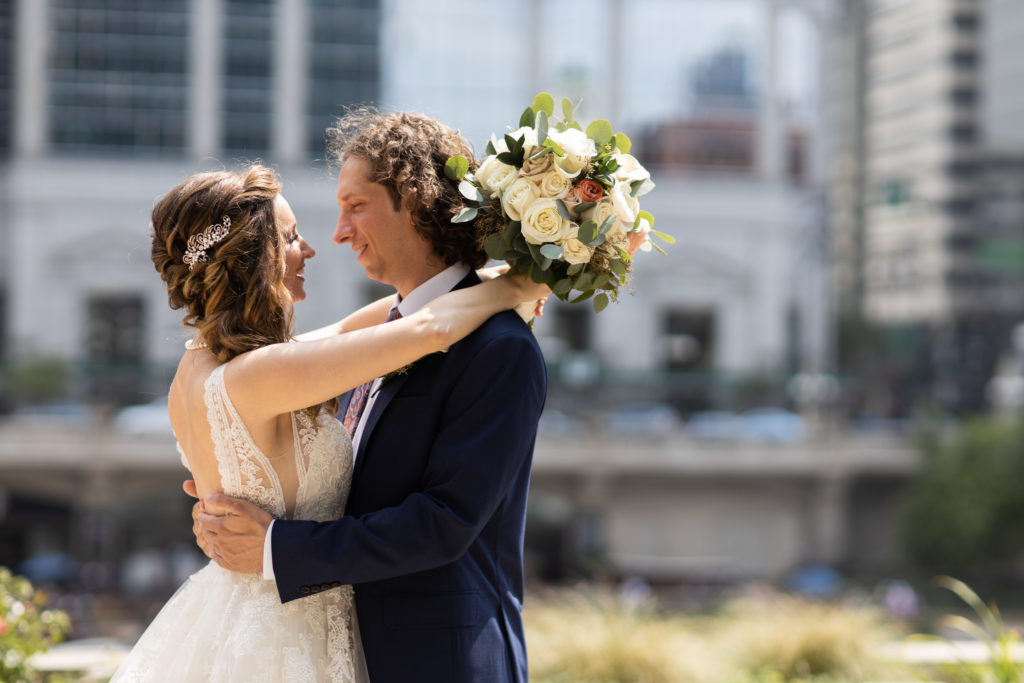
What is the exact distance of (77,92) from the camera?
1774 inches

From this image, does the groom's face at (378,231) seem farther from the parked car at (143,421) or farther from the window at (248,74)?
the window at (248,74)

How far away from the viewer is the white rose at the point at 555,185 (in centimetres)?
247

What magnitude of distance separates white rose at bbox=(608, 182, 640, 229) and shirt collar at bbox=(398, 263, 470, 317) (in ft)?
1.41

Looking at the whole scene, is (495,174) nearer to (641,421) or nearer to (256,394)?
(256,394)

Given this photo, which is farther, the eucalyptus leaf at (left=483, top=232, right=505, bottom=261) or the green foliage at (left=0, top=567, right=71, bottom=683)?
the green foliage at (left=0, top=567, right=71, bottom=683)

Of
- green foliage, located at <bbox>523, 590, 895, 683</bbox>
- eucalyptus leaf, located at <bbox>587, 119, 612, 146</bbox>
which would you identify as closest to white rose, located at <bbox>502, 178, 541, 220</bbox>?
eucalyptus leaf, located at <bbox>587, 119, 612, 146</bbox>

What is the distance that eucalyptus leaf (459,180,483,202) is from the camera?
243 cm

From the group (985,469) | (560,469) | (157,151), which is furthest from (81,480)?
(985,469)

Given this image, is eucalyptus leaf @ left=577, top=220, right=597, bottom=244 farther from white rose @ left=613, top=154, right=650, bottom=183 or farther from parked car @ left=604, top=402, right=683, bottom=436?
parked car @ left=604, top=402, right=683, bottom=436

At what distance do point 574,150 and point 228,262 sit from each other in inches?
33.7

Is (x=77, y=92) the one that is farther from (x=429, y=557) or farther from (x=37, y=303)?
(x=429, y=557)

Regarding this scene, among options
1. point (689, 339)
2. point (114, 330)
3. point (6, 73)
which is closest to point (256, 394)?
point (114, 330)

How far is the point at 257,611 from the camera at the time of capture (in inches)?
93.1

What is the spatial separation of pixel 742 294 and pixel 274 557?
49018mm
